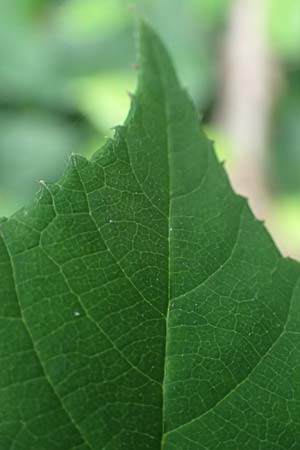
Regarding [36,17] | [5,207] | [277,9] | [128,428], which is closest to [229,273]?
[128,428]

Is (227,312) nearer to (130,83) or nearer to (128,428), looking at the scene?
(128,428)

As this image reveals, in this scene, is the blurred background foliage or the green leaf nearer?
the green leaf

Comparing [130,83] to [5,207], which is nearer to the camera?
[5,207]

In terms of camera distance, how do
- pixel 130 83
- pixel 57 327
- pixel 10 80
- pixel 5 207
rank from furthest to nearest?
pixel 10 80
pixel 130 83
pixel 5 207
pixel 57 327

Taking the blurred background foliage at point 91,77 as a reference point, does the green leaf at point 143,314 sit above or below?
below

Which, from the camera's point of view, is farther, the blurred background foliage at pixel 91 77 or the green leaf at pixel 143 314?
the blurred background foliage at pixel 91 77
